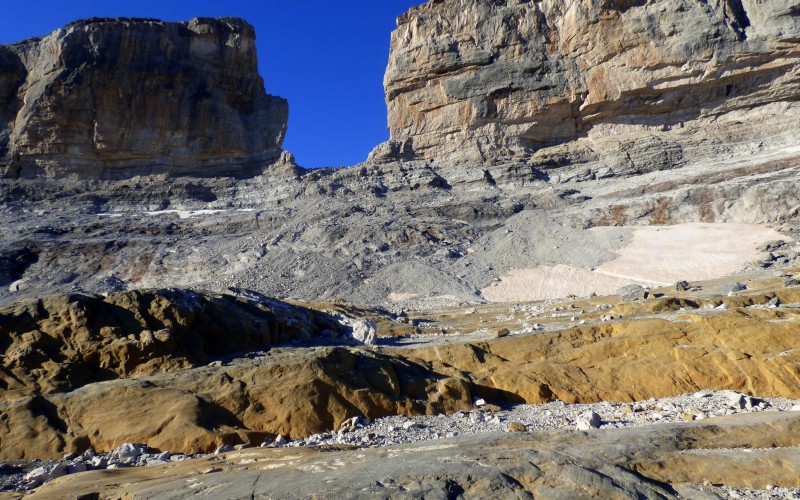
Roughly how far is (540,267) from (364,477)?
2675cm

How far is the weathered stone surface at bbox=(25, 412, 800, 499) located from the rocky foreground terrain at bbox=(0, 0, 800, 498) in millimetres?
34

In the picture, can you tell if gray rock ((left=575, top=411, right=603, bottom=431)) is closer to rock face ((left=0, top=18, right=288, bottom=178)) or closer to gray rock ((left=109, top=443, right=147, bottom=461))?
gray rock ((left=109, top=443, right=147, bottom=461))

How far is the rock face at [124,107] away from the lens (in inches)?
1764

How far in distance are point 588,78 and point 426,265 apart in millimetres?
20825

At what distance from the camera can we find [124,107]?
46.0m

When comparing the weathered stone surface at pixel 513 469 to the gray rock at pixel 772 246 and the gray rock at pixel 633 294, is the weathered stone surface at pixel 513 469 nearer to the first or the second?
the gray rock at pixel 633 294

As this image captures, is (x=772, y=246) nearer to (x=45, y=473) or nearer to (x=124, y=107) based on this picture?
(x=45, y=473)

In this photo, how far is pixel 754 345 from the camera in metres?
9.58

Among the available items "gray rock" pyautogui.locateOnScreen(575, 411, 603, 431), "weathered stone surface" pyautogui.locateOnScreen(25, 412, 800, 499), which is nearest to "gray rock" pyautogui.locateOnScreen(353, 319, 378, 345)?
"gray rock" pyautogui.locateOnScreen(575, 411, 603, 431)

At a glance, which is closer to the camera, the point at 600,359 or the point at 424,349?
the point at 600,359

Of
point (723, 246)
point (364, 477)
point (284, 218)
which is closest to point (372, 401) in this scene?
point (364, 477)

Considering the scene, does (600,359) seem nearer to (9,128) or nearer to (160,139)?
(160,139)

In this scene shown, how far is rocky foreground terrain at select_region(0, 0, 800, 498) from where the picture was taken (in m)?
5.48

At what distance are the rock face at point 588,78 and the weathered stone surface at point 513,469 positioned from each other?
35066 millimetres
